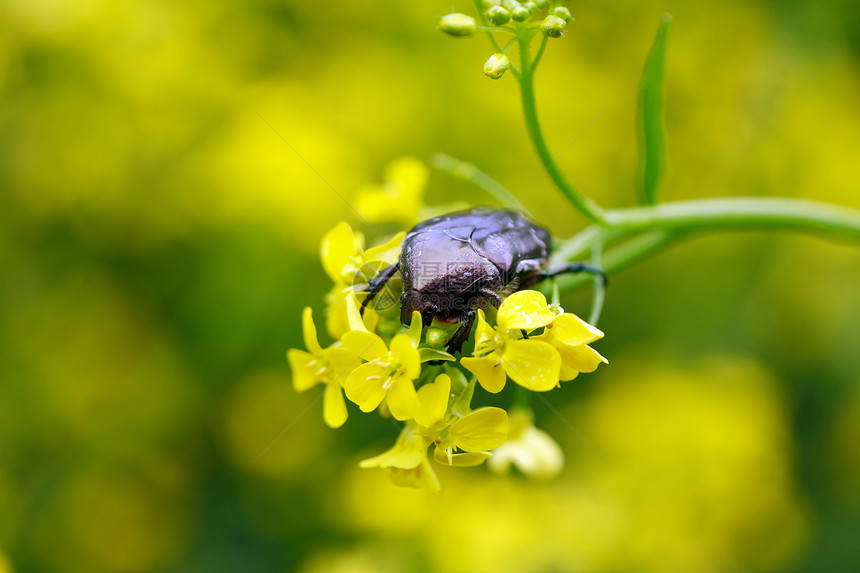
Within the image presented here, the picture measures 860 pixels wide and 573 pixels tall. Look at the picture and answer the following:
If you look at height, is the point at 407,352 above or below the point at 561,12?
below

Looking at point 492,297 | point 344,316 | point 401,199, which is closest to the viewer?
point 492,297

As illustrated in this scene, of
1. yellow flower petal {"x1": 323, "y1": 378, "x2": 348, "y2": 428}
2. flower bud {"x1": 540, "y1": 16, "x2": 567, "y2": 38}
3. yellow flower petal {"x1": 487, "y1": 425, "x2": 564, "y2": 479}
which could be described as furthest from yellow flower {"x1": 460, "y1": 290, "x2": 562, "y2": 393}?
yellow flower petal {"x1": 487, "y1": 425, "x2": 564, "y2": 479}

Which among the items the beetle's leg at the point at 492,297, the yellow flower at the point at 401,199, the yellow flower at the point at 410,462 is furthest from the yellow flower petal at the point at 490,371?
the yellow flower at the point at 401,199

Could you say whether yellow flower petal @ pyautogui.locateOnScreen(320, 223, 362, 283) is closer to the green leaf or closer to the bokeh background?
the green leaf

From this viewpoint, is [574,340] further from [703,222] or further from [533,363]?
[703,222]

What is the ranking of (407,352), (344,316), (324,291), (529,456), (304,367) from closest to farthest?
1. (407,352)
2. (344,316)
3. (304,367)
4. (529,456)
5. (324,291)

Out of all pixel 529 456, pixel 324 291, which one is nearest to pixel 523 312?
pixel 529 456

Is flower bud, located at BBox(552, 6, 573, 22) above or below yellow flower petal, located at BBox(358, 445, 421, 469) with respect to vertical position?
above
